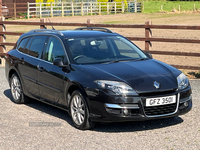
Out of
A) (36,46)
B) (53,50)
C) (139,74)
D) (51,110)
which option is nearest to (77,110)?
(139,74)

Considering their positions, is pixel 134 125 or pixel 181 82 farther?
pixel 134 125

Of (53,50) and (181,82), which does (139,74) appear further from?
(53,50)

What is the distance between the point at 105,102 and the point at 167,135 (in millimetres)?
950

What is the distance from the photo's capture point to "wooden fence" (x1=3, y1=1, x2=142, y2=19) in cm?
4491

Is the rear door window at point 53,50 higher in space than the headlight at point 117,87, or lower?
higher

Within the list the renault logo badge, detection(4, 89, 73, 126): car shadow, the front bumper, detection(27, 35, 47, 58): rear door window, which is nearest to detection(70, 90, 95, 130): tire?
the front bumper

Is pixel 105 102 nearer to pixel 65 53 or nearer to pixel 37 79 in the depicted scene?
pixel 65 53

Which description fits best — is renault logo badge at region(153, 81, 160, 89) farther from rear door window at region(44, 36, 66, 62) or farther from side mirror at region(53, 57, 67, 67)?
rear door window at region(44, 36, 66, 62)

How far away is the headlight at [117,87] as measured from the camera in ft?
18.4

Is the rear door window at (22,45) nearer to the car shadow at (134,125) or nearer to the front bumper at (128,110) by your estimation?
the car shadow at (134,125)

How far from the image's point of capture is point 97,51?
264 inches

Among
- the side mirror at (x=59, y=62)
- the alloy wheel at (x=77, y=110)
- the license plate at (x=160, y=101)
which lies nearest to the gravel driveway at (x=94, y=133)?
the alloy wheel at (x=77, y=110)

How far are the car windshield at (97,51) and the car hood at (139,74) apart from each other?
242mm

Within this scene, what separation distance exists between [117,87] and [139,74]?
475 mm
